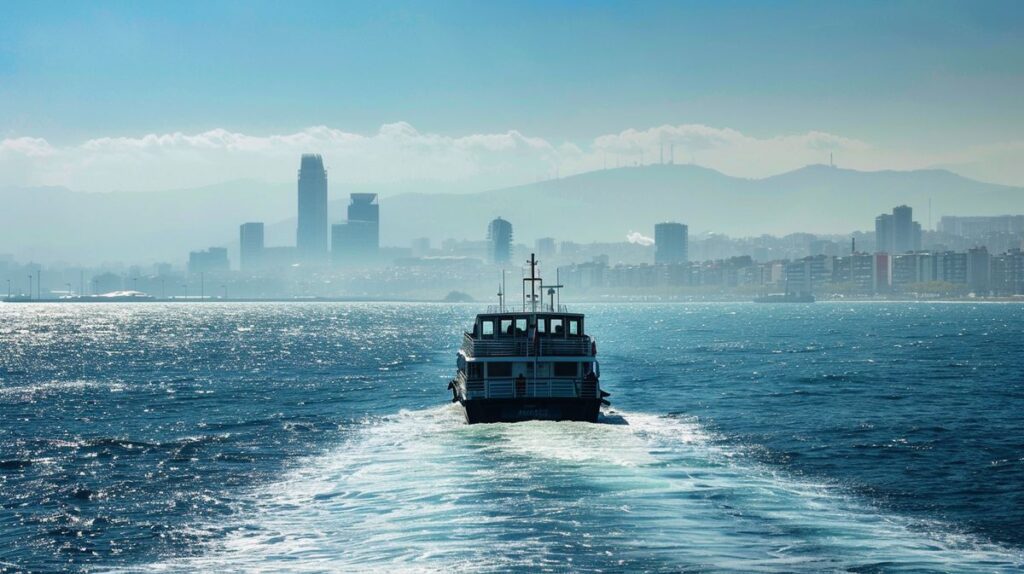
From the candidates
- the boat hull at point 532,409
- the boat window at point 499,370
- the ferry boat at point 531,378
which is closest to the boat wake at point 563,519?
the boat hull at point 532,409

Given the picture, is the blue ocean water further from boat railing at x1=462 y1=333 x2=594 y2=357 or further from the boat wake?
boat railing at x1=462 y1=333 x2=594 y2=357

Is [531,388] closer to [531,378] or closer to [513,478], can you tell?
[531,378]

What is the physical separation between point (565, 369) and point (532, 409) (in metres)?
3.04

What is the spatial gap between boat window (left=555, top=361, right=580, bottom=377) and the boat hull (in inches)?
65.4

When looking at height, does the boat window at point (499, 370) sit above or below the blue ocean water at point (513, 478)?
above

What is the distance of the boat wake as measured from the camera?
31.2 m

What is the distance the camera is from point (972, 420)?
204 ft

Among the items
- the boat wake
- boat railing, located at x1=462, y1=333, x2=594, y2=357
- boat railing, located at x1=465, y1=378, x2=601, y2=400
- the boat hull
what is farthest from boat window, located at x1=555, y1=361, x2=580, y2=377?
the boat wake

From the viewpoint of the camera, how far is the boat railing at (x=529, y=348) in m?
57.9

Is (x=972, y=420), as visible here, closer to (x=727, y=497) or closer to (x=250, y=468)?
(x=727, y=497)

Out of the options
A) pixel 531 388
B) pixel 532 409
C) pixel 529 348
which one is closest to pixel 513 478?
pixel 532 409

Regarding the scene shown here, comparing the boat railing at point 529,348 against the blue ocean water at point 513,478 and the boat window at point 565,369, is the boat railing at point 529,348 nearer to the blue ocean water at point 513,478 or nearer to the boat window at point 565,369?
the boat window at point 565,369

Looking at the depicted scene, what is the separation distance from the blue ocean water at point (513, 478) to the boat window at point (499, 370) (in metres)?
3.43

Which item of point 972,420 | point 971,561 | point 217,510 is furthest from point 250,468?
point 972,420
